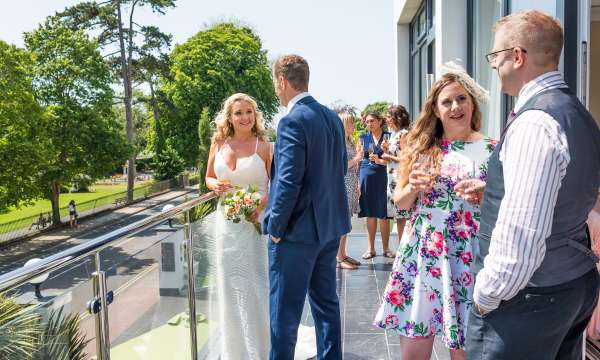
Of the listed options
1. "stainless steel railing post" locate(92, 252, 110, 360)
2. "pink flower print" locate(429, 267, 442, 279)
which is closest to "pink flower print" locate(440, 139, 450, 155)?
"pink flower print" locate(429, 267, 442, 279)

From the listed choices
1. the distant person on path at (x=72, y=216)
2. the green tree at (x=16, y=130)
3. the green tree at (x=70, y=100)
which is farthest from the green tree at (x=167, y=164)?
the green tree at (x=16, y=130)

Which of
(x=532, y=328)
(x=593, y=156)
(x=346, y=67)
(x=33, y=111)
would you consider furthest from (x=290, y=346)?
(x=33, y=111)

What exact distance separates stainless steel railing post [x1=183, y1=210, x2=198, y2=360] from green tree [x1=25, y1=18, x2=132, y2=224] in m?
34.2

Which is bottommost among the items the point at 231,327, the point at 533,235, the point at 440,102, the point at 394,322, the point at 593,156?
the point at 231,327

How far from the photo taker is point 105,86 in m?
37.9

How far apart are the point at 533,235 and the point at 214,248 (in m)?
2.51

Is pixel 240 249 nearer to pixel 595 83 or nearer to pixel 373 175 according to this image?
pixel 373 175

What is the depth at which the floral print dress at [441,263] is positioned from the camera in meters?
2.65

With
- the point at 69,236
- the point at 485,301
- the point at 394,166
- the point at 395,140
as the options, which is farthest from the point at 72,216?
the point at 485,301

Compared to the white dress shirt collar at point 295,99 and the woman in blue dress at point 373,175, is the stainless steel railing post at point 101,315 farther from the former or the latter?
the woman in blue dress at point 373,175

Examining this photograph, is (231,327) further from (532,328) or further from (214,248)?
(532,328)

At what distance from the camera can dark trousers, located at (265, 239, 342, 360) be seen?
3152mm

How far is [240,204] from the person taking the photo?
3658 millimetres

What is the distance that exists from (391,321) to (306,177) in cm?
88
